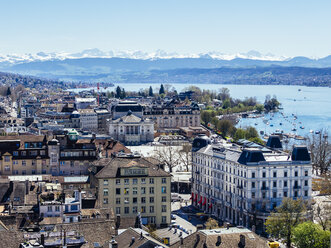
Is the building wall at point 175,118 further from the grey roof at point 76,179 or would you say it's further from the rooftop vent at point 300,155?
the grey roof at point 76,179

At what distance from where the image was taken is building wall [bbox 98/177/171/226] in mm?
49844

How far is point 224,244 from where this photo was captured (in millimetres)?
33562

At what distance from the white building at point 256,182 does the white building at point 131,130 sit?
68.3 meters

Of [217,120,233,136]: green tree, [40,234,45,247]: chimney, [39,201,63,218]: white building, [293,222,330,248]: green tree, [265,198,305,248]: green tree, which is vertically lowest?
[217,120,233,136]: green tree

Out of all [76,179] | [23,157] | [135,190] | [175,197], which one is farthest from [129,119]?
[135,190]

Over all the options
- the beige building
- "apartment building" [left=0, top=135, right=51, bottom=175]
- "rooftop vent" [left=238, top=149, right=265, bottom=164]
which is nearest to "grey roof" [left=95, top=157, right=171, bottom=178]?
the beige building

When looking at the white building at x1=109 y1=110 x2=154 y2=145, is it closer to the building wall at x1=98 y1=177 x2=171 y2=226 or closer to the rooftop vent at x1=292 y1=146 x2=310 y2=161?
the rooftop vent at x1=292 y1=146 x2=310 y2=161

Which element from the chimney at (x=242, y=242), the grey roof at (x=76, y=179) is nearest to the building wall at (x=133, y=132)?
the grey roof at (x=76, y=179)

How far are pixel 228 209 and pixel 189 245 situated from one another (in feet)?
83.7

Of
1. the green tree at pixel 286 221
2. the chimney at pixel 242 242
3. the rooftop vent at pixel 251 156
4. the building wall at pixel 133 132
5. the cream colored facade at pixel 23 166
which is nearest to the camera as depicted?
the chimney at pixel 242 242

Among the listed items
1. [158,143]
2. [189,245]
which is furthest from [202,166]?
[158,143]

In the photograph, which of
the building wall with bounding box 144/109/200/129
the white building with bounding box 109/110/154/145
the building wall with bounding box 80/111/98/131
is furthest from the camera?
the building wall with bounding box 144/109/200/129

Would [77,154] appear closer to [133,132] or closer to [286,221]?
[286,221]

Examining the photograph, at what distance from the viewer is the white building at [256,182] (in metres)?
56.5
